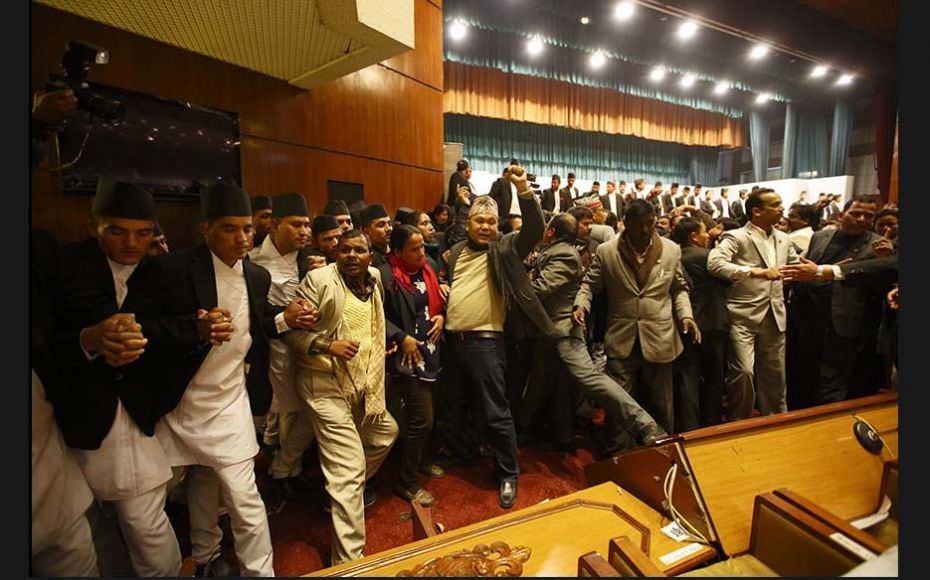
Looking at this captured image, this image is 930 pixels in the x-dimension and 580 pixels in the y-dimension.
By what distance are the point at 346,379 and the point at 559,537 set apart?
3.65 ft

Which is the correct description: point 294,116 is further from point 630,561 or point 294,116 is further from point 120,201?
point 630,561

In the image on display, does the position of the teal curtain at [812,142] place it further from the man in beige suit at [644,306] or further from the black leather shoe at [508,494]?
the black leather shoe at [508,494]

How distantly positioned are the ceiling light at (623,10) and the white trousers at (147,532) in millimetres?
8186

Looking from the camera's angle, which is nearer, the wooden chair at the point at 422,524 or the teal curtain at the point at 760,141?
the wooden chair at the point at 422,524

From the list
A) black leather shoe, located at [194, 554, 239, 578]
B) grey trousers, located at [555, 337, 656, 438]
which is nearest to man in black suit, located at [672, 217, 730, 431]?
grey trousers, located at [555, 337, 656, 438]

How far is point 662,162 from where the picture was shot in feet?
51.1

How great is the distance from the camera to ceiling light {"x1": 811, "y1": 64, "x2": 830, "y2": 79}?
7.82m

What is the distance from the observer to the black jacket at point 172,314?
1.30 m

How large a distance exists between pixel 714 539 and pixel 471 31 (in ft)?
32.2

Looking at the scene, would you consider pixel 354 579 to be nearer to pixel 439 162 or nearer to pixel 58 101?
pixel 58 101

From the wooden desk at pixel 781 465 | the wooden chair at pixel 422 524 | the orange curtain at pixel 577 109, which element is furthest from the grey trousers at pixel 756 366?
the orange curtain at pixel 577 109

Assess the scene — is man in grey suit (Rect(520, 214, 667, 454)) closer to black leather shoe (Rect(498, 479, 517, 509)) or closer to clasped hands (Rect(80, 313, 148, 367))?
black leather shoe (Rect(498, 479, 517, 509))

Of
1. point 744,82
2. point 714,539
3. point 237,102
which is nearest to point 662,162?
point 744,82

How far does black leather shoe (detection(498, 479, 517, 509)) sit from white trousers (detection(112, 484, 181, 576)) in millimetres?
1501
